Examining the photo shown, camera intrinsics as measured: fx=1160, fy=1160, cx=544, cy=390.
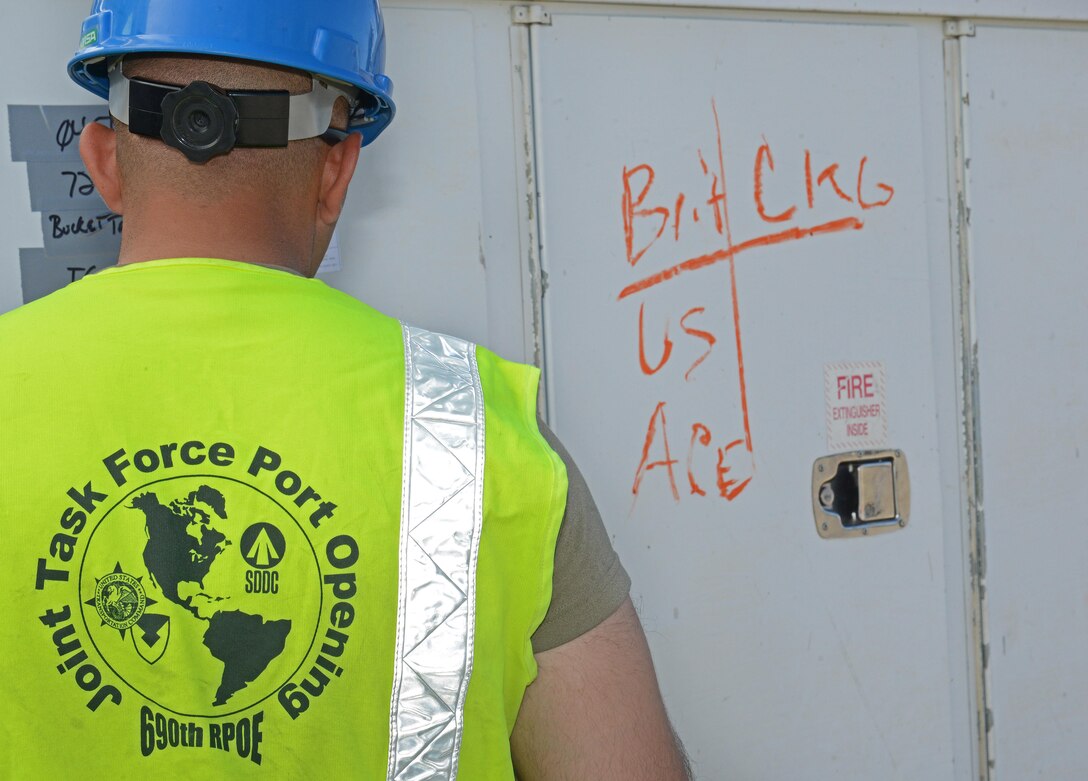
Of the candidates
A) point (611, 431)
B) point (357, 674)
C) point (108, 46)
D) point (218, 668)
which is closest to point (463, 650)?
point (357, 674)

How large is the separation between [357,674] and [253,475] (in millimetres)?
200

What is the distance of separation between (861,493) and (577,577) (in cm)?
123

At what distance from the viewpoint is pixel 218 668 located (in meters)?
1.00

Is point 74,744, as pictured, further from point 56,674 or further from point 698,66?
point 698,66

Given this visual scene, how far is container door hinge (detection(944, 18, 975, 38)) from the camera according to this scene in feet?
7.43

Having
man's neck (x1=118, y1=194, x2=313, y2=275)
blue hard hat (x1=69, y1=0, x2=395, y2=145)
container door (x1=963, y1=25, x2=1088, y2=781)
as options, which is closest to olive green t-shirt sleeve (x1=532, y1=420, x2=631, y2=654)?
man's neck (x1=118, y1=194, x2=313, y2=275)

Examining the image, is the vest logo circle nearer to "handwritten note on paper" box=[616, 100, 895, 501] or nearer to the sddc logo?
the sddc logo

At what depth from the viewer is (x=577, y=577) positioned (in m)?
1.11

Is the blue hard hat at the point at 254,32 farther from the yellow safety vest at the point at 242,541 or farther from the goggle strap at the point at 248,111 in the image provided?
the yellow safety vest at the point at 242,541

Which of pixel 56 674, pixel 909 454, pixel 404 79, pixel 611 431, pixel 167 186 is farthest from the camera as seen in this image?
pixel 909 454

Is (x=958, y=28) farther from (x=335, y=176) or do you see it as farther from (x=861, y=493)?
(x=335, y=176)

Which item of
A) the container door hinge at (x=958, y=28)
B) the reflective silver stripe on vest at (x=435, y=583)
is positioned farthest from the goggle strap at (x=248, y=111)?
the container door hinge at (x=958, y=28)

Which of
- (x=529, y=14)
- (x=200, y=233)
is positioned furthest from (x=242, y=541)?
(x=529, y=14)

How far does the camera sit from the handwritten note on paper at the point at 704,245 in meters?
2.04
